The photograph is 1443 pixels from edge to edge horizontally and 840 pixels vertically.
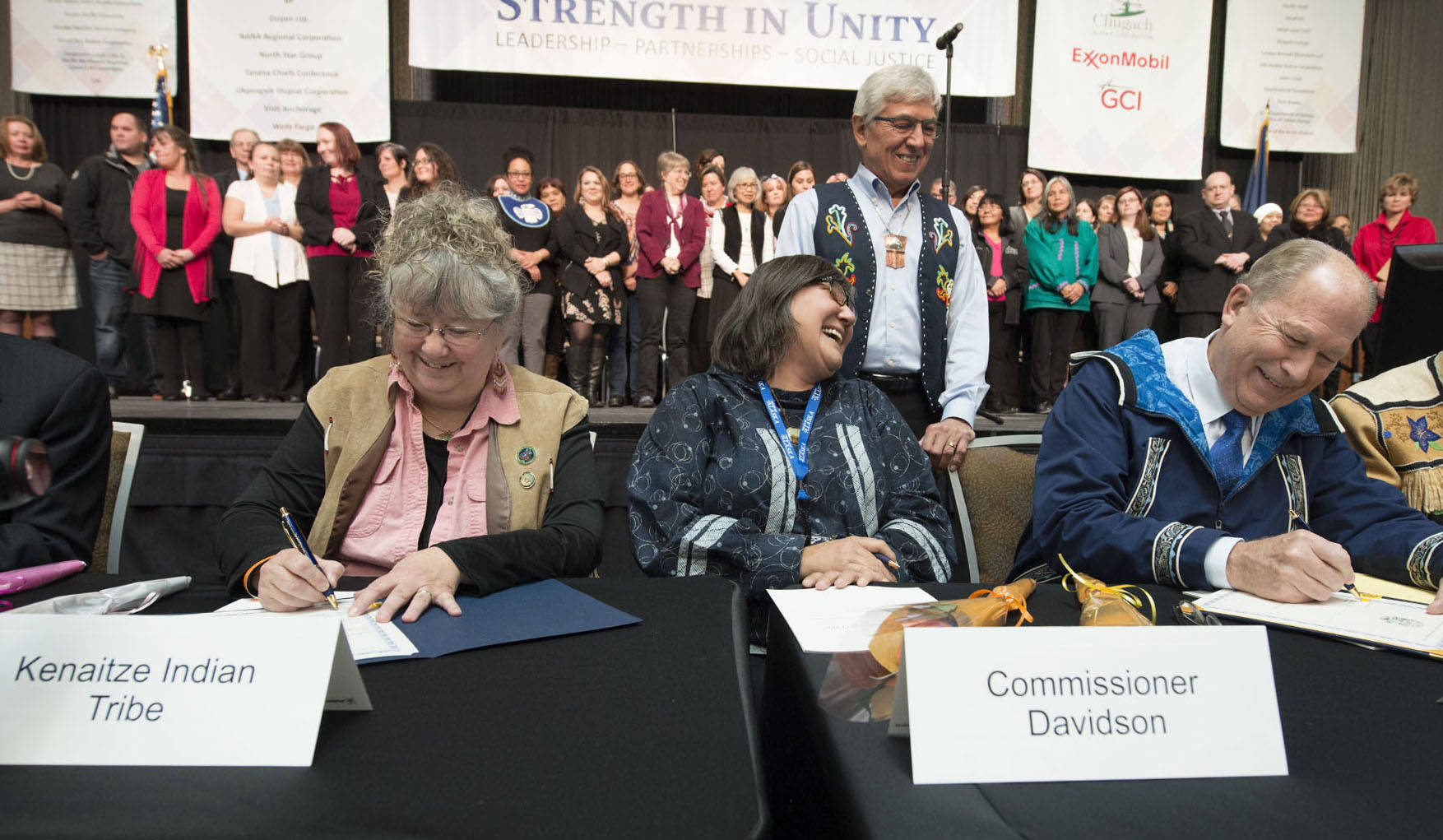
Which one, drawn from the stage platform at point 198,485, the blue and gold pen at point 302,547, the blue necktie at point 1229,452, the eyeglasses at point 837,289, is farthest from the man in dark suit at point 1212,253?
the blue and gold pen at point 302,547

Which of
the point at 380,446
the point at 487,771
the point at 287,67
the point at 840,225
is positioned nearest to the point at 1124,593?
the point at 487,771

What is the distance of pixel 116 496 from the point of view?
5.51 ft

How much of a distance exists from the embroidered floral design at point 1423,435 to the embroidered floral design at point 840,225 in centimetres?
129

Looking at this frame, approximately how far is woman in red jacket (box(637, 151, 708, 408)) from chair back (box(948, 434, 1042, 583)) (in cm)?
359

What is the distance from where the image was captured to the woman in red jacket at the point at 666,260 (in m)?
5.36

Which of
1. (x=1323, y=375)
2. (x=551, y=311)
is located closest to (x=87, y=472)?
(x=1323, y=375)

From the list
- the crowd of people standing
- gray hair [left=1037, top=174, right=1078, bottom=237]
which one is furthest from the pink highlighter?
gray hair [left=1037, top=174, right=1078, bottom=237]

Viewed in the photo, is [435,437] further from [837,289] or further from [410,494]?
[837,289]

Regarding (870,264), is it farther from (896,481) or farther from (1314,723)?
(1314,723)

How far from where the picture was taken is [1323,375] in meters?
1.40

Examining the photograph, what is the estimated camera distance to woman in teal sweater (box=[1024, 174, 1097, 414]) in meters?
5.87

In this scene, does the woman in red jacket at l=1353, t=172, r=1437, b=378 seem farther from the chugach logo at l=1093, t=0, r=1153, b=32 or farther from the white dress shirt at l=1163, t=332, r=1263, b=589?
the white dress shirt at l=1163, t=332, r=1263, b=589

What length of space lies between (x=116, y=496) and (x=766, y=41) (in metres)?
6.91

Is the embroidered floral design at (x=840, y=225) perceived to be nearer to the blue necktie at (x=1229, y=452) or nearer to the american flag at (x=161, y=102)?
the blue necktie at (x=1229, y=452)
